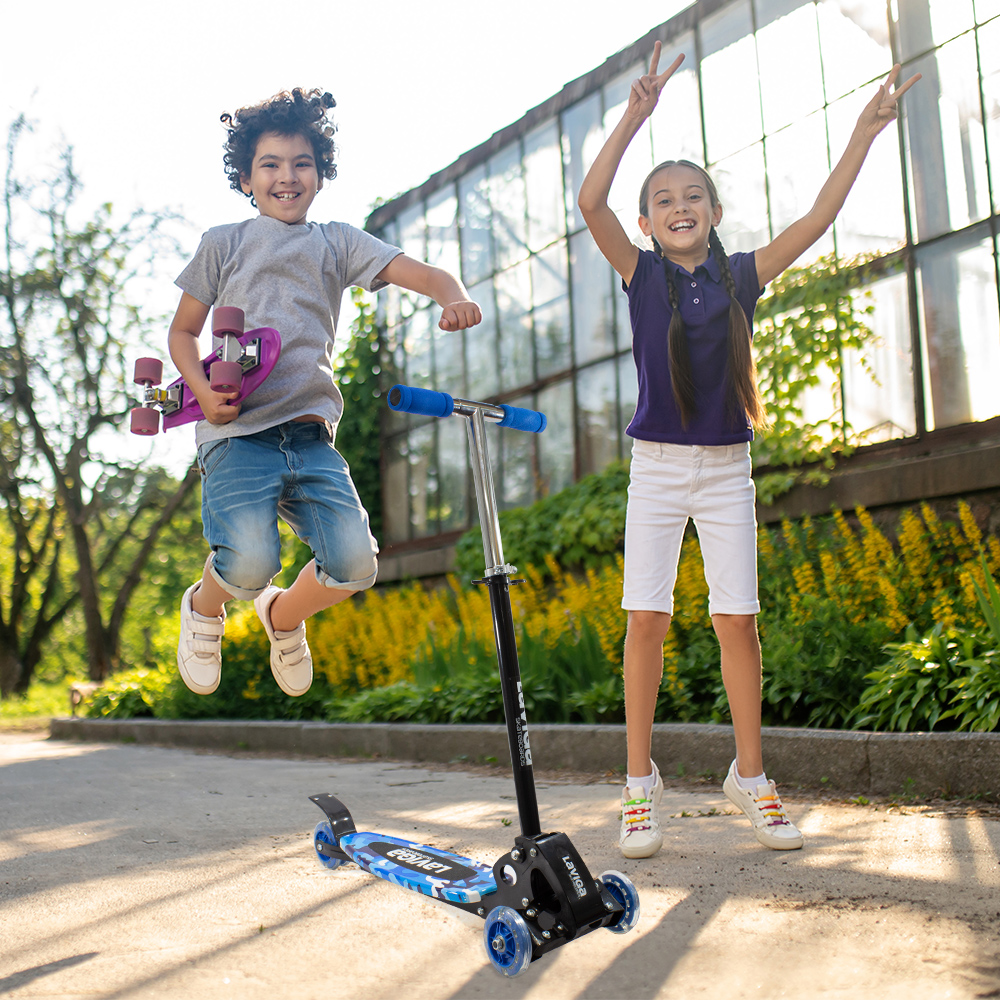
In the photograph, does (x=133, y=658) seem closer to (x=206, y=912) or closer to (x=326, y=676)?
(x=326, y=676)

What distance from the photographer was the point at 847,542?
19.6ft

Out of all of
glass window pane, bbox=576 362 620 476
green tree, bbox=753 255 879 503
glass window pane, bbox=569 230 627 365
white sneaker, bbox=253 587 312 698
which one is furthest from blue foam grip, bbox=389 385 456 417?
glass window pane, bbox=569 230 627 365

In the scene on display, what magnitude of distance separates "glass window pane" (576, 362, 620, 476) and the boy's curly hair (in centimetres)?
699

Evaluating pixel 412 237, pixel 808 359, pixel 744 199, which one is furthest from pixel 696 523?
pixel 412 237

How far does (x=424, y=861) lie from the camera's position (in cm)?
244

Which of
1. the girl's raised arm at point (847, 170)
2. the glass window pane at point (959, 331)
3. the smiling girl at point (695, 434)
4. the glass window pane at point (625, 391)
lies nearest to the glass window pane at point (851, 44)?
the glass window pane at point (959, 331)

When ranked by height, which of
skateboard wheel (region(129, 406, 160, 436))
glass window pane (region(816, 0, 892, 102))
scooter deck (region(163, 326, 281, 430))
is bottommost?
skateboard wheel (region(129, 406, 160, 436))

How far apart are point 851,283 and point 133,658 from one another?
5476 cm

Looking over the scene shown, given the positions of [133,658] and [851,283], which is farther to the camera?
[133,658]

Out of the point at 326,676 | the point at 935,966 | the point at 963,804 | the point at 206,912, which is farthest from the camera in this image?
the point at 326,676

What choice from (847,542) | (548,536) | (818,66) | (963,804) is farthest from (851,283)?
(963,804)

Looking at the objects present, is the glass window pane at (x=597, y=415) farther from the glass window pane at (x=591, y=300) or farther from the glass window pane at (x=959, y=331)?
the glass window pane at (x=959, y=331)

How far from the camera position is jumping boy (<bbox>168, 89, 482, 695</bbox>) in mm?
2967

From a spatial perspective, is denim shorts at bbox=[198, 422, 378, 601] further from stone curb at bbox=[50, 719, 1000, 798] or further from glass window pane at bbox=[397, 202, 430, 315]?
glass window pane at bbox=[397, 202, 430, 315]
